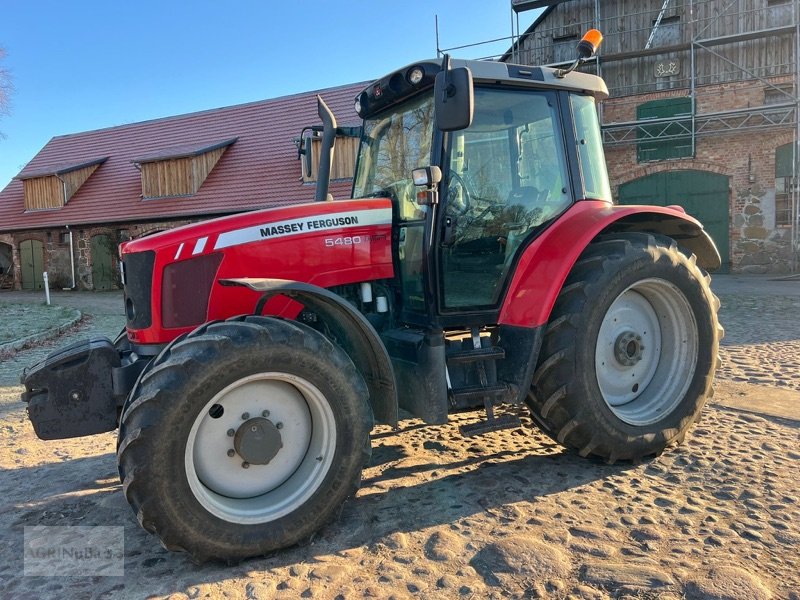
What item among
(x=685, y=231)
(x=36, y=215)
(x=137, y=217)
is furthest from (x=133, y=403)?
(x=36, y=215)

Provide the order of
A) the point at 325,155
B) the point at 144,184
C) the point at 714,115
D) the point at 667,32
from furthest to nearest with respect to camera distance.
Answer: the point at 144,184, the point at 667,32, the point at 714,115, the point at 325,155

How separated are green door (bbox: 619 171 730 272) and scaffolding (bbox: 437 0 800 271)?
2.76 feet

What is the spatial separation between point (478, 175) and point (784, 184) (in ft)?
53.8

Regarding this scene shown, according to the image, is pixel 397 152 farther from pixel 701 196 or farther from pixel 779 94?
pixel 779 94

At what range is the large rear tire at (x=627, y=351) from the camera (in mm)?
3330

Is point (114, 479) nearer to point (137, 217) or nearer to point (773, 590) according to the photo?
point (773, 590)

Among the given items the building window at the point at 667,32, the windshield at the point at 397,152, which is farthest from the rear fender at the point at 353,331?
the building window at the point at 667,32

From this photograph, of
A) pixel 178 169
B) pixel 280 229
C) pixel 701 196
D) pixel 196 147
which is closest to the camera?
pixel 280 229

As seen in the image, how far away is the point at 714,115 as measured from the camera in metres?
16.5

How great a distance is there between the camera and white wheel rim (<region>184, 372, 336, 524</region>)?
2.64 metres

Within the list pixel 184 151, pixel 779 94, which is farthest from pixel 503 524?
pixel 184 151

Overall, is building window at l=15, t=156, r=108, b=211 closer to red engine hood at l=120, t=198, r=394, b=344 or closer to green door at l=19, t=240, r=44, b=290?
green door at l=19, t=240, r=44, b=290

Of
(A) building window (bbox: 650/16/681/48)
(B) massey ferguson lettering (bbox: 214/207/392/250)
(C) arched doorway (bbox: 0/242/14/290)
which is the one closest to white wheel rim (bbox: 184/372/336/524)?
(B) massey ferguson lettering (bbox: 214/207/392/250)

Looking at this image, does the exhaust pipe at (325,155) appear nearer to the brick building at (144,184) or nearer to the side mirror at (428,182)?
the side mirror at (428,182)
